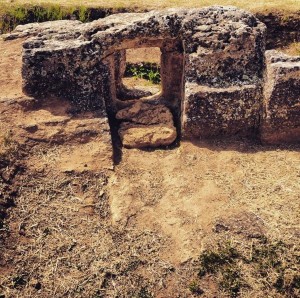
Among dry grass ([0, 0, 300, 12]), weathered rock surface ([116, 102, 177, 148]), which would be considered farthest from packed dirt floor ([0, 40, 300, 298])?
dry grass ([0, 0, 300, 12])

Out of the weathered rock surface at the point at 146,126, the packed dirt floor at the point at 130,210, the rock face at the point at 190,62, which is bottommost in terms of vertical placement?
the packed dirt floor at the point at 130,210

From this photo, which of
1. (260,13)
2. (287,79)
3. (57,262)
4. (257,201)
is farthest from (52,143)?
(260,13)

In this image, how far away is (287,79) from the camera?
253 inches

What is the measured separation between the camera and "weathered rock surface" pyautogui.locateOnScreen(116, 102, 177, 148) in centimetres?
691

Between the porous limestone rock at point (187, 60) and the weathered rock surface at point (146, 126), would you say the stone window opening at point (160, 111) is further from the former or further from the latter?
the porous limestone rock at point (187, 60)

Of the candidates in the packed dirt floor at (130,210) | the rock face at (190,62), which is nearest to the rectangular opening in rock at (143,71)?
the rock face at (190,62)

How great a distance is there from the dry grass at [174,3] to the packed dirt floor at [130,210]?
4984 millimetres

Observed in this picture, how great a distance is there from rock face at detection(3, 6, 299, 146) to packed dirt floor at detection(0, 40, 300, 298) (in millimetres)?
319

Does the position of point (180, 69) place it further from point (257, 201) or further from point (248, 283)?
point (248, 283)

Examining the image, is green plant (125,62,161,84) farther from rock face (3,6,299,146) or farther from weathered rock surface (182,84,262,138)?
weathered rock surface (182,84,262,138)

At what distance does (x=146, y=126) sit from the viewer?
7.09 metres

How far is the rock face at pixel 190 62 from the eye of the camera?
6.64 metres

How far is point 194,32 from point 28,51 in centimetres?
264

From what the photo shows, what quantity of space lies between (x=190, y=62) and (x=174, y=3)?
17.1ft
